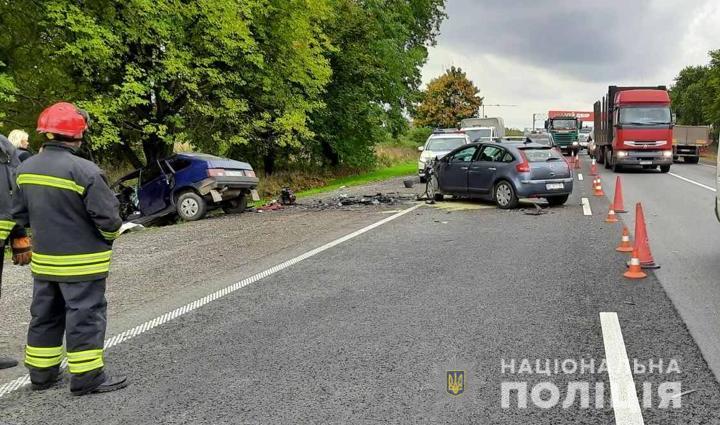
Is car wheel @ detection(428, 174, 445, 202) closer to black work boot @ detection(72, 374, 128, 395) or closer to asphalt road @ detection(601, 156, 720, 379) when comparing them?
asphalt road @ detection(601, 156, 720, 379)

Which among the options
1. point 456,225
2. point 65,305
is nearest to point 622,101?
point 456,225

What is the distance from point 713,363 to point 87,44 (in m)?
16.4

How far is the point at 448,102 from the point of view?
80812 mm

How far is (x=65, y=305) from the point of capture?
4262 millimetres

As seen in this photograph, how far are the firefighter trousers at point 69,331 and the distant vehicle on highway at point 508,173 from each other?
11.4 meters

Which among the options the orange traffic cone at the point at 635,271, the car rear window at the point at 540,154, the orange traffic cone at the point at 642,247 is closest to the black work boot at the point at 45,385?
the orange traffic cone at the point at 635,271

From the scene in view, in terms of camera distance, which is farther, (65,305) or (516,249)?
(516,249)

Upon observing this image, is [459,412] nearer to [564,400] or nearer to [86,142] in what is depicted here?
[564,400]

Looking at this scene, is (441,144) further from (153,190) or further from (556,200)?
(153,190)

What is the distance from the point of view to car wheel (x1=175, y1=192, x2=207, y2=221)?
14.2 m

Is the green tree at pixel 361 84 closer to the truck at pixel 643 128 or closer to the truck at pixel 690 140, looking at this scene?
the truck at pixel 643 128

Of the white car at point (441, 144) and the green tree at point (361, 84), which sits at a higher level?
the green tree at point (361, 84)

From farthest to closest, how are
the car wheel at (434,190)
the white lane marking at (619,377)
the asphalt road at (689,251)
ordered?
the car wheel at (434,190) → the asphalt road at (689,251) → the white lane marking at (619,377)

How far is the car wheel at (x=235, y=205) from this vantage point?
51.6 feet
